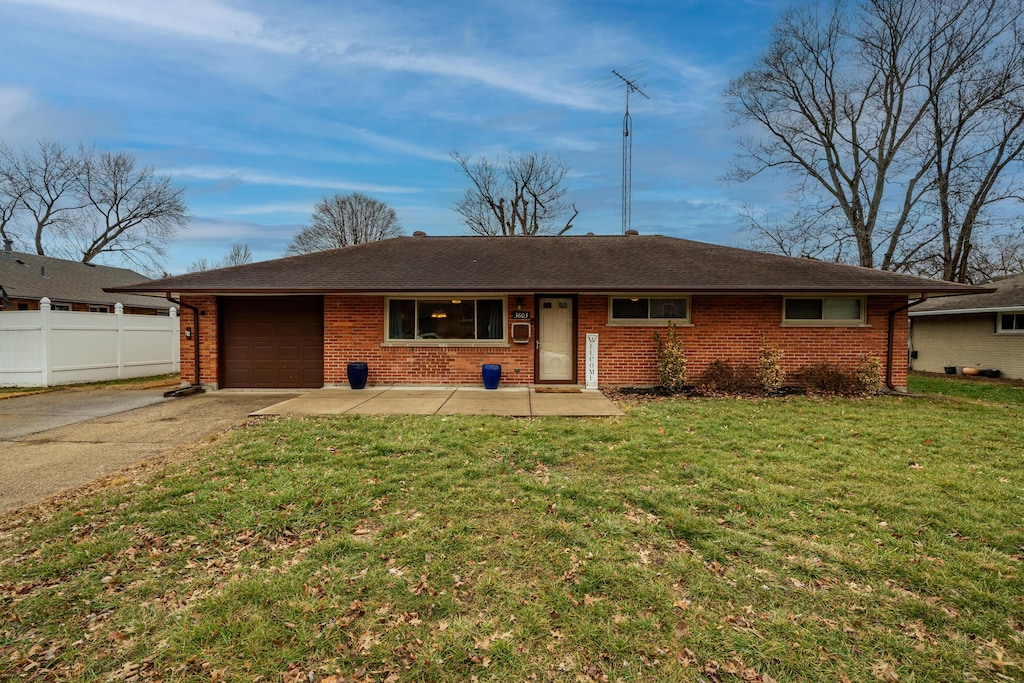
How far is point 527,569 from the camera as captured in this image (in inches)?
120

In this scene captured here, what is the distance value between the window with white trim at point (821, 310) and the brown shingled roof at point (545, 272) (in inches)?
22.4

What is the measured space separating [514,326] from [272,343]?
19.7ft

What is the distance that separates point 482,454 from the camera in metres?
5.36

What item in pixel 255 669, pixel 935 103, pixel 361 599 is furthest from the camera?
pixel 935 103

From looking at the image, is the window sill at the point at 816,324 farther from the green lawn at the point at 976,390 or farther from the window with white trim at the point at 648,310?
the green lawn at the point at 976,390

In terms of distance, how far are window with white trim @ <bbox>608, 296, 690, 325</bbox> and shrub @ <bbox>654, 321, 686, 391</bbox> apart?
0.46 metres

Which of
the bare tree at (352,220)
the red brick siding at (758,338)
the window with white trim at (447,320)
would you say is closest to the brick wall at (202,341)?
the window with white trim at (447,320)

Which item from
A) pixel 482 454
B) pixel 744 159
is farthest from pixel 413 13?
pixel 744 159

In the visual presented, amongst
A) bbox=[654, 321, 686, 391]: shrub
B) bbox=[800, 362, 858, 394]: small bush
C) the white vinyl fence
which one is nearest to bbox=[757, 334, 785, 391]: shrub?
bbox=[800, 362, 858, 394]: small bush

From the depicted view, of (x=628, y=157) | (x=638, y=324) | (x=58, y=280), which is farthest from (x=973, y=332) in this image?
(x=58, y=280)

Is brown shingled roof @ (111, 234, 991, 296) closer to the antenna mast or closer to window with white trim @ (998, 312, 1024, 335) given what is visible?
the antenna mast

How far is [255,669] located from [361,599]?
2.12ft

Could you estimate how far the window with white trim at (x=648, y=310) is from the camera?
10266 mm

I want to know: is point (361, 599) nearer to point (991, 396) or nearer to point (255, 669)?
point (255, 669)
